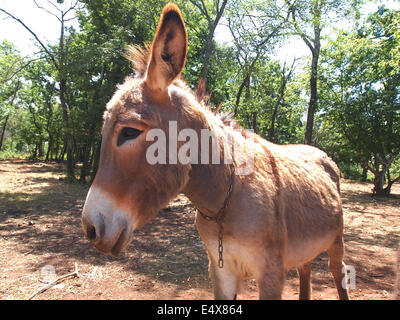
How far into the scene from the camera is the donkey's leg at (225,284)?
2221mm

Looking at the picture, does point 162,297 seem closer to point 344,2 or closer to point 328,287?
point 328,287

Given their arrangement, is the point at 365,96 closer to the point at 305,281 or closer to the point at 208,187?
the point at 305,281

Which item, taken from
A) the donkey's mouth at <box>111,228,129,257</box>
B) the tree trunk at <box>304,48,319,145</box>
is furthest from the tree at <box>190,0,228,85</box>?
the donkey's mouth at <box>111,228,129,257</box>

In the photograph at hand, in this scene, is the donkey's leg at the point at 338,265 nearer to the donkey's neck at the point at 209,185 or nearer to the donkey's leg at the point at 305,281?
the donkey's leg at the point at 305,281

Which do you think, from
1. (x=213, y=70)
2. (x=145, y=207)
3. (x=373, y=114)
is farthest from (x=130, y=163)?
(x=373, y=114)

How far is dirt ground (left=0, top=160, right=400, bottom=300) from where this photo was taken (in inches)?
163

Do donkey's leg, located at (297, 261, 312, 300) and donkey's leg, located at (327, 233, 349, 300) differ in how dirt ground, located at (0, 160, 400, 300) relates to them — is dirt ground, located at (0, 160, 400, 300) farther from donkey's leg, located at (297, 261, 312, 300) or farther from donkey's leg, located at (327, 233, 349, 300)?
donkey's leg, located at (327, 233, 349, 300)

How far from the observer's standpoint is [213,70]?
16.3 meters

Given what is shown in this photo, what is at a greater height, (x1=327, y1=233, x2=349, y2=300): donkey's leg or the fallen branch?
(x1=327, y1=233, x2=349, y2=300): donkey's leg

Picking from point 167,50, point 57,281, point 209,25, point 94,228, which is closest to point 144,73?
point 167,50

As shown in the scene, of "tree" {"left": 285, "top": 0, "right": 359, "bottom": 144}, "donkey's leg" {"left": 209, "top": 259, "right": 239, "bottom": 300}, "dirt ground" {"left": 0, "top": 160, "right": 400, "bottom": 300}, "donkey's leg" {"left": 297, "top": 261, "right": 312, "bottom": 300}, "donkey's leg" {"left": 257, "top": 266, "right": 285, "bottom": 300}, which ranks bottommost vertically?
"dirt ground" {"left": 0, "top": 160, "right": 400, "bottom": 300}

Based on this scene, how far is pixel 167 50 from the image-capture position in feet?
5.54

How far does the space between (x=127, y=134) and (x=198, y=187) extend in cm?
65
